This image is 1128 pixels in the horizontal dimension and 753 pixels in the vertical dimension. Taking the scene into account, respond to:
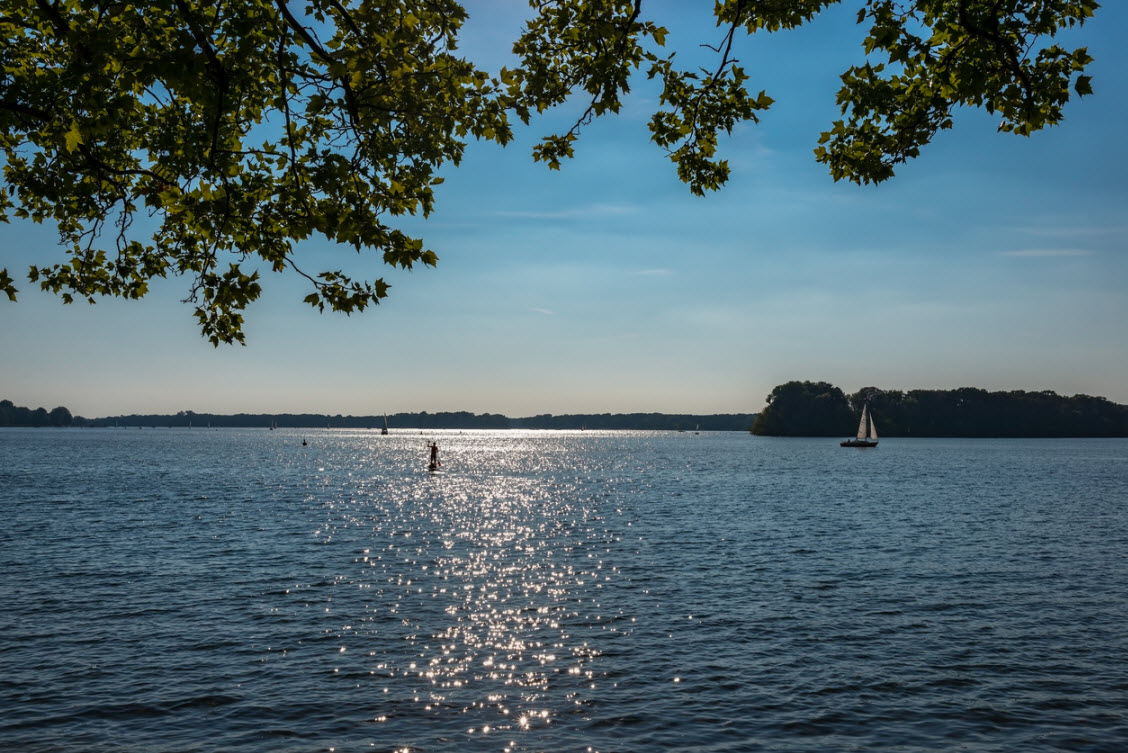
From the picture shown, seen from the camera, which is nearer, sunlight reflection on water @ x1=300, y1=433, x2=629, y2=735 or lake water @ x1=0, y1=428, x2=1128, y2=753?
lake water @ x1=0, y1=428, x2=1128, y2=753

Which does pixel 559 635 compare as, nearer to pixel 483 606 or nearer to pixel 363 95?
pixel 483 606

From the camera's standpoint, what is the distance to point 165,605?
24219mm

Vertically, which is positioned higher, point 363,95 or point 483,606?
point 363,95

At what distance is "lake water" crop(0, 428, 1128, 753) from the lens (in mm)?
14867

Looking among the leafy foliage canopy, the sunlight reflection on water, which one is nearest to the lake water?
the sunlight reflection on water

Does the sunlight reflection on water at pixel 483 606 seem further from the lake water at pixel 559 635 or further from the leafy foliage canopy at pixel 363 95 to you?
the leafy foliage canopy at pixel 363 95

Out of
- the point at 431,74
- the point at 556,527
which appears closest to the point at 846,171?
the point at 431,74

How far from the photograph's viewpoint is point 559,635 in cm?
2109

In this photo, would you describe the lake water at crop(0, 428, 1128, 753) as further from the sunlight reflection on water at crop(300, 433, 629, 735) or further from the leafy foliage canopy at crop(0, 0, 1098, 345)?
the leafy foliage canopy at crop(0, 0, 1098, 345)

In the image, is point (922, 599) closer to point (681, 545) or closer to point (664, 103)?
point (681, 545)

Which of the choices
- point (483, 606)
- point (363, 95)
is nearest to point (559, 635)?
point (483, 606)

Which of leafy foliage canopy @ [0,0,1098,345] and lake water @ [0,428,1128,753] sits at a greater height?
leafy foliage canopy @ [0,0,1098,345]

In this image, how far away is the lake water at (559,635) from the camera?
14867 millimetres

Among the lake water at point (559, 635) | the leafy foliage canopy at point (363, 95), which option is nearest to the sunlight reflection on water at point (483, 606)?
the lake water at point (559, 635)
